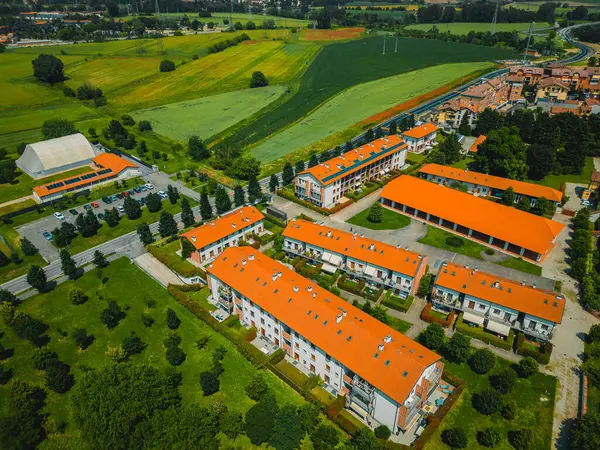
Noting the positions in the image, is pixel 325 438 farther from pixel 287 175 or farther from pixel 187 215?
pixel 287 175

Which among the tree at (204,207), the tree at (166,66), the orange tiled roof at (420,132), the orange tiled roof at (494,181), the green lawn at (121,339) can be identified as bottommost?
the green lawn at (121,339)

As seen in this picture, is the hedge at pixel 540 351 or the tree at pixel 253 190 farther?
the tree at pixel 253 190

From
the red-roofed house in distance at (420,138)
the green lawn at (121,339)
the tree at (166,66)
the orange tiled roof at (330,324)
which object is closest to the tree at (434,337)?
the orange tiled roof at (330,324)

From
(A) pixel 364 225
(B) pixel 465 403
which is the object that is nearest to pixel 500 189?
(A) pixel 364 225

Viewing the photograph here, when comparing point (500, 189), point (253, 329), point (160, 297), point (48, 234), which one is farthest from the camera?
point (500, 189)

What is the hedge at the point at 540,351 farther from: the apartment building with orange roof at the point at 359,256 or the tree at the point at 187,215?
the tree at the point at 187,215

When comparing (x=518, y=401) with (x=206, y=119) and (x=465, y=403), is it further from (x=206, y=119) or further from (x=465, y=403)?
(x=206, y=119)

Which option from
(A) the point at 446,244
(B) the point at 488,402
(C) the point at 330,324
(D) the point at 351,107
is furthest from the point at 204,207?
(D) the point at 351,107
